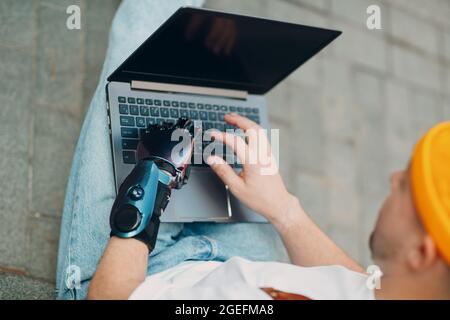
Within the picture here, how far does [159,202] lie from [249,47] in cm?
39

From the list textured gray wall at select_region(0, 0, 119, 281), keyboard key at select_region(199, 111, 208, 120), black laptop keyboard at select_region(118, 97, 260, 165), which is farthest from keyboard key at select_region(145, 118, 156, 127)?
→ textured gray wall at select_region(0, 0, 119, 281)

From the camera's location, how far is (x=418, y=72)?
7.73 ft

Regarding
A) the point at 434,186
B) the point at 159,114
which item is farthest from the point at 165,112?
the point at 434,186

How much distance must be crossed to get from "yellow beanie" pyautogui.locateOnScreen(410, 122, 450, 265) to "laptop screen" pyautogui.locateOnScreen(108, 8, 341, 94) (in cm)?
40

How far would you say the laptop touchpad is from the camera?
1301mm

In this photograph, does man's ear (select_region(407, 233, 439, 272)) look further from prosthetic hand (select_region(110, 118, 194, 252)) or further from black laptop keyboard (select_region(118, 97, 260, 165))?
black laptop keyboard (select_region(118, 97, 260, 165))

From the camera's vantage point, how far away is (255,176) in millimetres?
1303

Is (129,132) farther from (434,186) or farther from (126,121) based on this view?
(434,186)

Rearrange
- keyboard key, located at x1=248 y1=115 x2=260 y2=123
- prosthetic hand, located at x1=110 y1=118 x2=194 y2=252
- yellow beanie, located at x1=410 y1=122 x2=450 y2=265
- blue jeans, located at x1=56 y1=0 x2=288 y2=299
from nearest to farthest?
yellow beanie, located at x1=410 y1=122 x2=450 y2=265
prosthetic hand, located at x1=110 y1=118 x2=194 y2=252
blue jeans, located at x1=56 y1=0 x2=288 y2=299
keyboard key, located at x1=248 y1=115 x2=260 y2=123

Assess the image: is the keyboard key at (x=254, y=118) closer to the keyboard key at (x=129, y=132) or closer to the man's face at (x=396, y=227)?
the keyboard key at (x=129, y=132)

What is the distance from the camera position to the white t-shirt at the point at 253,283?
96cm

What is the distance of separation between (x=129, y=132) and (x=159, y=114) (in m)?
0.09

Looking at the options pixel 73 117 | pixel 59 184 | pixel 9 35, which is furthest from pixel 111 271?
pixel 9 35
